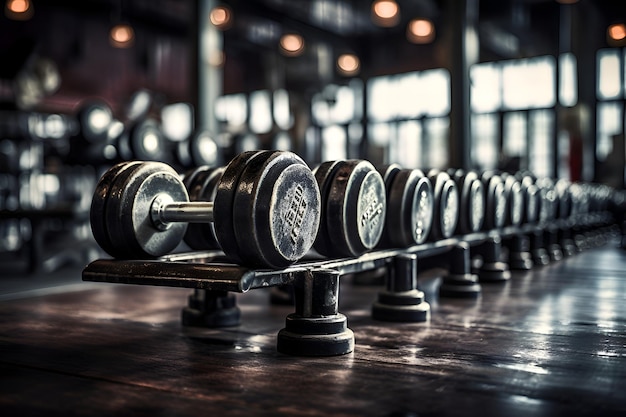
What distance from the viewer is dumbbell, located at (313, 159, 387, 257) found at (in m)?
1.59

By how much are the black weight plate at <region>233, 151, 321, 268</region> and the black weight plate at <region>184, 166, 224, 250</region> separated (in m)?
0.43

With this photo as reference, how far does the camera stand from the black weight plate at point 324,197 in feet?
5.25

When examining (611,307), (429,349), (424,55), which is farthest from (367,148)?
(429,349)

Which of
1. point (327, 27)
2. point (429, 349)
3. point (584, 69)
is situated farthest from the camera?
point (327, 27)

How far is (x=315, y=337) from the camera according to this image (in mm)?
1414

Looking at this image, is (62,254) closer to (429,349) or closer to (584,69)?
(429,349)

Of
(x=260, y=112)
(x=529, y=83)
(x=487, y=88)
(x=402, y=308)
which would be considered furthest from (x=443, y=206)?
(x=260, y=112)

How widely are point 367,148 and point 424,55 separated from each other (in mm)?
1475

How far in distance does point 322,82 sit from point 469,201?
7541 millimetres

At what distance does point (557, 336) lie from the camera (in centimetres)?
163

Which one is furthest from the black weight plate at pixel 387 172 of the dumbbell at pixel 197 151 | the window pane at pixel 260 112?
the window pane at pixel 260 112

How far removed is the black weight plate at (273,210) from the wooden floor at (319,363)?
0.72 ft

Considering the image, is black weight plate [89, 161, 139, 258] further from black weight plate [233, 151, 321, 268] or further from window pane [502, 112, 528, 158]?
window pane [502, 112, 528, 158]

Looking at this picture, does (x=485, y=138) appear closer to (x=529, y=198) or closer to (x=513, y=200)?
(x=529, y=198)
